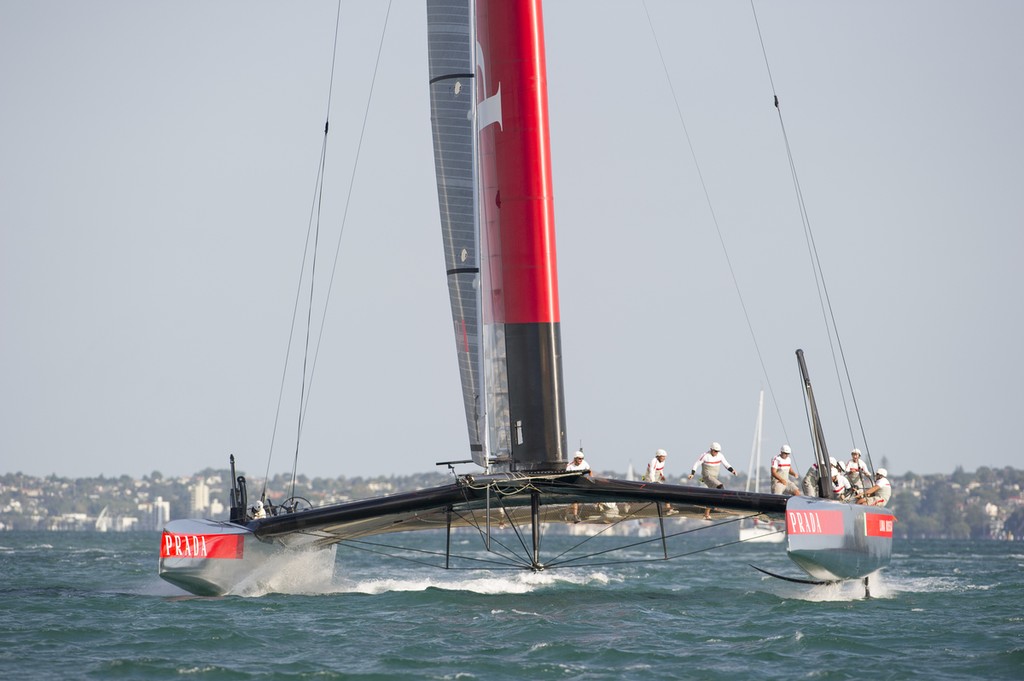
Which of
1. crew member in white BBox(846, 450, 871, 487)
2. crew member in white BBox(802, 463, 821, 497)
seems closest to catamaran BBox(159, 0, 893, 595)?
crew member in white BBox(802, 463, 821, 497)

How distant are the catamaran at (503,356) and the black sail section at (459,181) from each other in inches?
0.5

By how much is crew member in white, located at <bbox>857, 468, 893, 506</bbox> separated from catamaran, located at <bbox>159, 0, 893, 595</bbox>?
5.25 ft

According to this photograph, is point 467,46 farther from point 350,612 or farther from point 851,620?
point 851,620

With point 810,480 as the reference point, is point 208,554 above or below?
below

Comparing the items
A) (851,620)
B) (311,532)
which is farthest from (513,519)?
(851,620)

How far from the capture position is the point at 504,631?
11.9 metres

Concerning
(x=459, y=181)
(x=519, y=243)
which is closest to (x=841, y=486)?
(x=519, y=243)

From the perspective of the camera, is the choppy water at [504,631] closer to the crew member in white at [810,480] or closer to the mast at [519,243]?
the crew member in white at [810,480]

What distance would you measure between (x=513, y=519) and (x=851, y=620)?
161 inches

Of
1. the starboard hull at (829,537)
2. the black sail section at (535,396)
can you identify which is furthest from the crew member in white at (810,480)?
the black sail section at (535,396)

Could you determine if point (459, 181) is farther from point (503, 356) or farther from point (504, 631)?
point (504, 631)

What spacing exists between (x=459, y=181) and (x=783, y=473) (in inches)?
194

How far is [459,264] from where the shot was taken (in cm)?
1387

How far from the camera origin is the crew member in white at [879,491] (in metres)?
16.0
